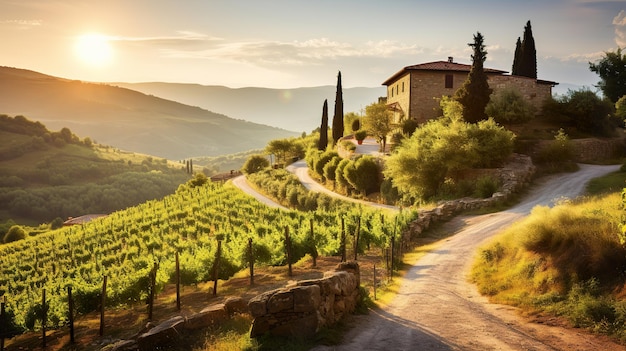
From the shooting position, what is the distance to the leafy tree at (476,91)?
142 feet

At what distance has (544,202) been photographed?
28766 mm

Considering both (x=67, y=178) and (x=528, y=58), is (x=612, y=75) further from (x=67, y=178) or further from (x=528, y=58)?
(x=67, y=178)

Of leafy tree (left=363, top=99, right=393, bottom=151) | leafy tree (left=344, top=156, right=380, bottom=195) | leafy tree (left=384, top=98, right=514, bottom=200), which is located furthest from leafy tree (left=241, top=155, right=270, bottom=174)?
leafy tree (left=384, top=98, right=514, bottom=200)

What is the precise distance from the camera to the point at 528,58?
58094 millimetres

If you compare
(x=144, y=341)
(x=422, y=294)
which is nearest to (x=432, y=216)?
(x=422, y=294)

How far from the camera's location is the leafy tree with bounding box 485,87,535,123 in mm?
43688

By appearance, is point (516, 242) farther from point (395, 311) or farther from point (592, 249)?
point (395, 311)

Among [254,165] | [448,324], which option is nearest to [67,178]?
[254,165]

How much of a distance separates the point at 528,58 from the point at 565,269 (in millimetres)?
51216

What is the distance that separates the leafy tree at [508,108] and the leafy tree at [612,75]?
53.6ft

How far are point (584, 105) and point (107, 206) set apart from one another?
425 ft

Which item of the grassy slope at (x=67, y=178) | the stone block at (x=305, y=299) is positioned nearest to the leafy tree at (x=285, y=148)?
the stone block at (x=305, y=299)

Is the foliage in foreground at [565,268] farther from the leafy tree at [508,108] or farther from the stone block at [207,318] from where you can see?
the leafy tree at [508,108]

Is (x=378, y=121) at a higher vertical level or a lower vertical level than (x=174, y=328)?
higher
